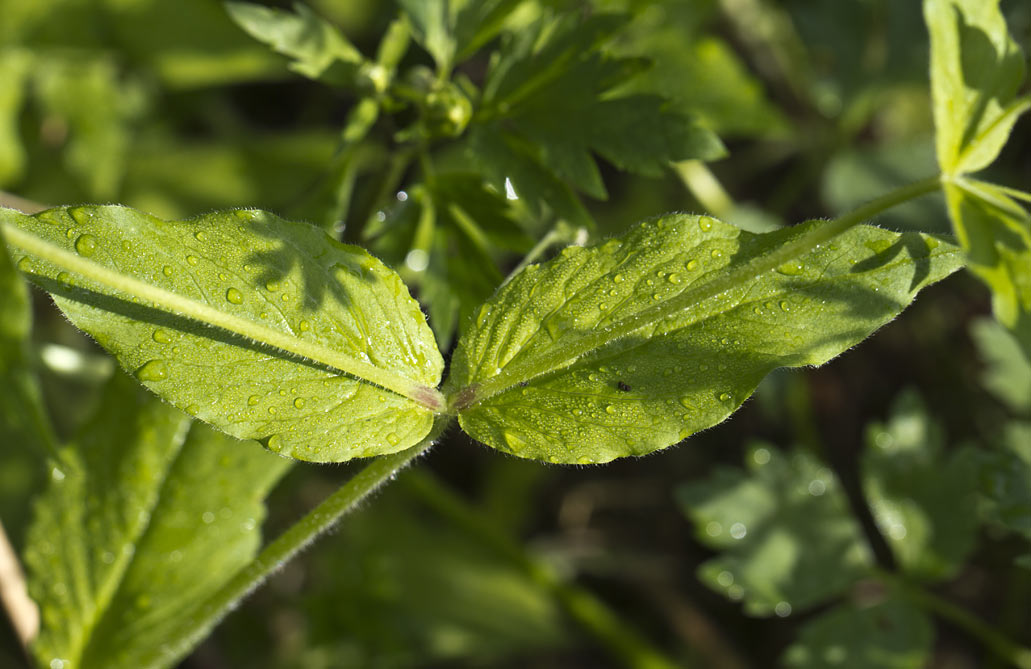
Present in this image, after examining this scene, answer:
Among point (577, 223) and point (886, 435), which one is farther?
point (886, 435)

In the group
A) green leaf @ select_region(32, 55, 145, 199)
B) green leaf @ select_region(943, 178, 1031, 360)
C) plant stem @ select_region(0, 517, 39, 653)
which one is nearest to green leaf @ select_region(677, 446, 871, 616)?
green leaf @ select_region(943, 178, 1031, 360)

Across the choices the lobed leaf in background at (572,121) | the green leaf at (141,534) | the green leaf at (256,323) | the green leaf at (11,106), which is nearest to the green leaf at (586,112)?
the lobed leaf in background at (572,121)

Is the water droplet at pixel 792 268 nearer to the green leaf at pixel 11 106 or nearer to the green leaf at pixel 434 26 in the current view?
the green leaf at pixel 434 26

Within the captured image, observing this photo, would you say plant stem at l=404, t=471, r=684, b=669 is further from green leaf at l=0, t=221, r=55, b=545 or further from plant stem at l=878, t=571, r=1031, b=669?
green leaf at l=0, t=221, r=55, b=545

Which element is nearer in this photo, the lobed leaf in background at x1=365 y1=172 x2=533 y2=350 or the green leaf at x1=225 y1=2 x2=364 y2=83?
the green leaf at x1=225 y1=2 x2=364 y2=83

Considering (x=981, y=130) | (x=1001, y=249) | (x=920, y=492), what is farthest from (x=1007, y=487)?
(x=981, y=130)

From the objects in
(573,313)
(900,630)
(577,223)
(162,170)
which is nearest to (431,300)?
(577,223)

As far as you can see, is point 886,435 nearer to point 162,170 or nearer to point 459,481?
point 459,481

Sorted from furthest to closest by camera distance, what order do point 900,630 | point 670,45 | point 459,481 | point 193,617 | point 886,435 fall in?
point 459,481 → point 670,45 → point 886,435 → point 900,630 → point 193,617
